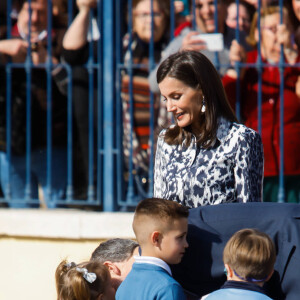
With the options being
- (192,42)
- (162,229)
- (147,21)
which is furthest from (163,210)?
(147,21)

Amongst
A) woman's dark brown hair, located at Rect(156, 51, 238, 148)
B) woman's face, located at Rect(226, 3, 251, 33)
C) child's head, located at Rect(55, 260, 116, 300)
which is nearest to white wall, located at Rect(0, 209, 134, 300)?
woman's face, located at Rect(226, 3, 251, 33)

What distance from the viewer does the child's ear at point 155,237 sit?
10.0ft

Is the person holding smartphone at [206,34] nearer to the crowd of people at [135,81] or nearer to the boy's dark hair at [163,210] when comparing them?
the crowd of people at [135,81]

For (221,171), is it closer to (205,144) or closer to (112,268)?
(205,144)

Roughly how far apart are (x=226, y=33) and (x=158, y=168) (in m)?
1.84

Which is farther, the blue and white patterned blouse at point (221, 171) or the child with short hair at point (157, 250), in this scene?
the blue and white patterned blouse at point (221, 171)

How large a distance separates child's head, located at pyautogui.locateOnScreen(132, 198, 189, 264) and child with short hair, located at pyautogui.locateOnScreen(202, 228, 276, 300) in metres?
0.19

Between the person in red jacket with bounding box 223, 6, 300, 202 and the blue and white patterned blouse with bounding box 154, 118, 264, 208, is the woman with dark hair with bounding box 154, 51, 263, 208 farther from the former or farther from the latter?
the person in red jacket with bounding box 223, 6, 300, 202

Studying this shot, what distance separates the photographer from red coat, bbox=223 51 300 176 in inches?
196

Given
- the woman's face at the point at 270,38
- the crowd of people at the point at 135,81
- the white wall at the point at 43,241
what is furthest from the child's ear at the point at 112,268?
the woman's face at the point at 270,38

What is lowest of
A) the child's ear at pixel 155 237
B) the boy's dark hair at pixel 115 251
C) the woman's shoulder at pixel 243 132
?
the boy's dark hair at pixel 115 251

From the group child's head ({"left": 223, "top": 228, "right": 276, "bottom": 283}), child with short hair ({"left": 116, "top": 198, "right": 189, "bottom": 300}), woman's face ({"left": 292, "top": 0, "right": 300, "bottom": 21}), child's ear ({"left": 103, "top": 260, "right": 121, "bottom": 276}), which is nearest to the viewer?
child's head ({"left": 223, "top": 228, "right": 276, "bottom": 283})

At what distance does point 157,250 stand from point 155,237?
53mm

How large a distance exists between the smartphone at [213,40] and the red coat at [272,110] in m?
0.19
